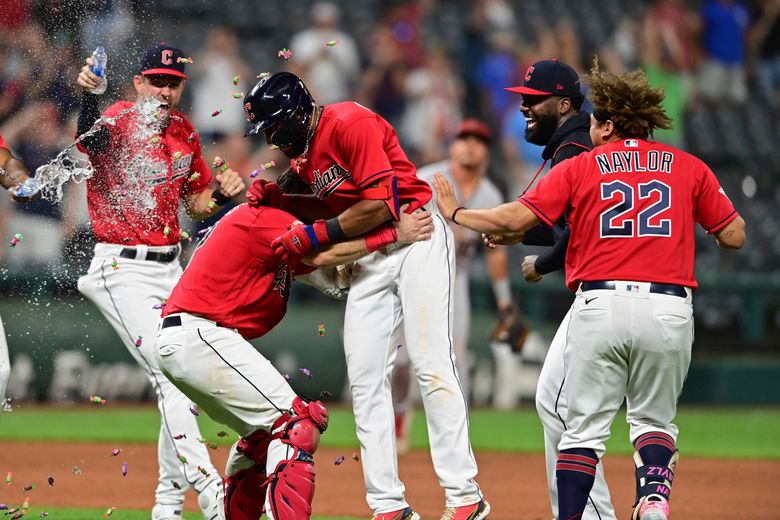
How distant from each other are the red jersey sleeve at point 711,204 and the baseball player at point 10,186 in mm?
3232

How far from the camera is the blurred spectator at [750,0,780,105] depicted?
1580 centimetres

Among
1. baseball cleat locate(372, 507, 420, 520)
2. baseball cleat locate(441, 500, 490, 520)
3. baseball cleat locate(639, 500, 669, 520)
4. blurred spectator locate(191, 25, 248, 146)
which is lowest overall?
baseball cleat locate(372, 507, 420, 520)

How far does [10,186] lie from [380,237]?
1974mm

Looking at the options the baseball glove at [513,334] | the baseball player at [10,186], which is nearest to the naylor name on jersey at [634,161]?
the baseball player at [10,186]

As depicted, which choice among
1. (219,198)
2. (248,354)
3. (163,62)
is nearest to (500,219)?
(248,354)

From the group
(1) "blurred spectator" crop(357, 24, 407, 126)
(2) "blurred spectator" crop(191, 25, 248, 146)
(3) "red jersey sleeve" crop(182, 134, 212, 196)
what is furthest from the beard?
(1) "blurred spectator" crop(357, 24, 407, 126)

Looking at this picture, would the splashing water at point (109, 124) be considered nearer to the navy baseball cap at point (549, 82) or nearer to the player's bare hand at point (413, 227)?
Answer: the player's bare hand at point (413, 227)

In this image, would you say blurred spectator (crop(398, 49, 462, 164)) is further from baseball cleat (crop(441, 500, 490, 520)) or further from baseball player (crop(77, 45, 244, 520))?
baseball cleat (crop(441, 500, 490, 520))

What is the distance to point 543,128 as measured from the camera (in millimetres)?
5676

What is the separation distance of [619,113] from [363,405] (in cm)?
181

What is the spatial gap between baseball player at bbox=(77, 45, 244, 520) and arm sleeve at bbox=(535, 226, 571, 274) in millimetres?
1757

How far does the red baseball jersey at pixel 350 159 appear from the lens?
5230 mm

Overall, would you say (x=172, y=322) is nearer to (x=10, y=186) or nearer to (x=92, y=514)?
(x=10, y=186)

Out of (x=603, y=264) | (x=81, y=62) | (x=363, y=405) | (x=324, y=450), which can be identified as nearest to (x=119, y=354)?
(x=324, y=450)
